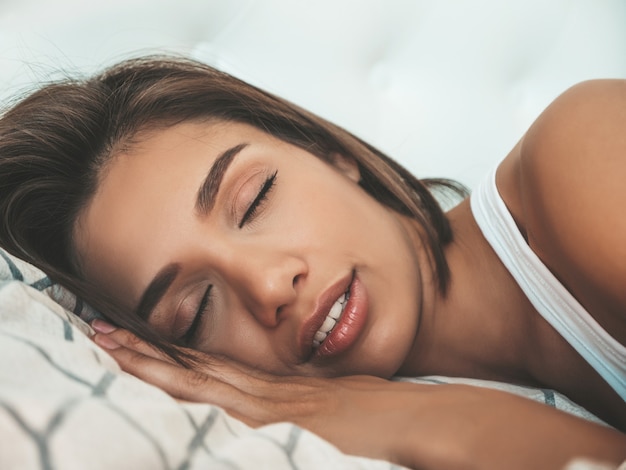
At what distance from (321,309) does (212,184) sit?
24 cm

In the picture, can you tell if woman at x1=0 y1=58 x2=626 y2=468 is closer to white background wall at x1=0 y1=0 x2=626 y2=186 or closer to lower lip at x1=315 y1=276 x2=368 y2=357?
lower lip at x1=315 y1=276 x2=368 y2=357

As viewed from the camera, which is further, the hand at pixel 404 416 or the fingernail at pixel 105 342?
the fingernail at pixel 105 342

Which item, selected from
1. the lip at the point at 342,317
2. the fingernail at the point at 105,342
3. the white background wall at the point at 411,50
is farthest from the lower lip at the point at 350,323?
the white background wall at the point at 411,50

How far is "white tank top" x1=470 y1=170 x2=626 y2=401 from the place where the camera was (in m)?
0.91

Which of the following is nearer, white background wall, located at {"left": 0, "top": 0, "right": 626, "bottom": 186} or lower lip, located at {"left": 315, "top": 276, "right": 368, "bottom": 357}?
lower lip, located at {"left": 315, "top": 276, "right": 368, "bottom": 357}

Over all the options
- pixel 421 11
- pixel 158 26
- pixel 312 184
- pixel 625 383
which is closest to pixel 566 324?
pixel 625 383

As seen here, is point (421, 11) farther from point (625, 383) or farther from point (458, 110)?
point (625, 383)

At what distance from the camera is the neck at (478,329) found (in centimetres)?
105

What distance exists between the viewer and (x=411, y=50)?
1531 mm

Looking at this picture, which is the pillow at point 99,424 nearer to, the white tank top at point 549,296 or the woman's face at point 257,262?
the woman's face at point 257,262

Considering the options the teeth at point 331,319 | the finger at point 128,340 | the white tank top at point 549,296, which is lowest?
the finger at point 128,340

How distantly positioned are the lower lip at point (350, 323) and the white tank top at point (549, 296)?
0.90 feet

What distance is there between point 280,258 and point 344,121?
67 cm

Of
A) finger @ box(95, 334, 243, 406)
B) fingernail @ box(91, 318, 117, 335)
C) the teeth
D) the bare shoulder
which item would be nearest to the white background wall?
the bare shoulder
